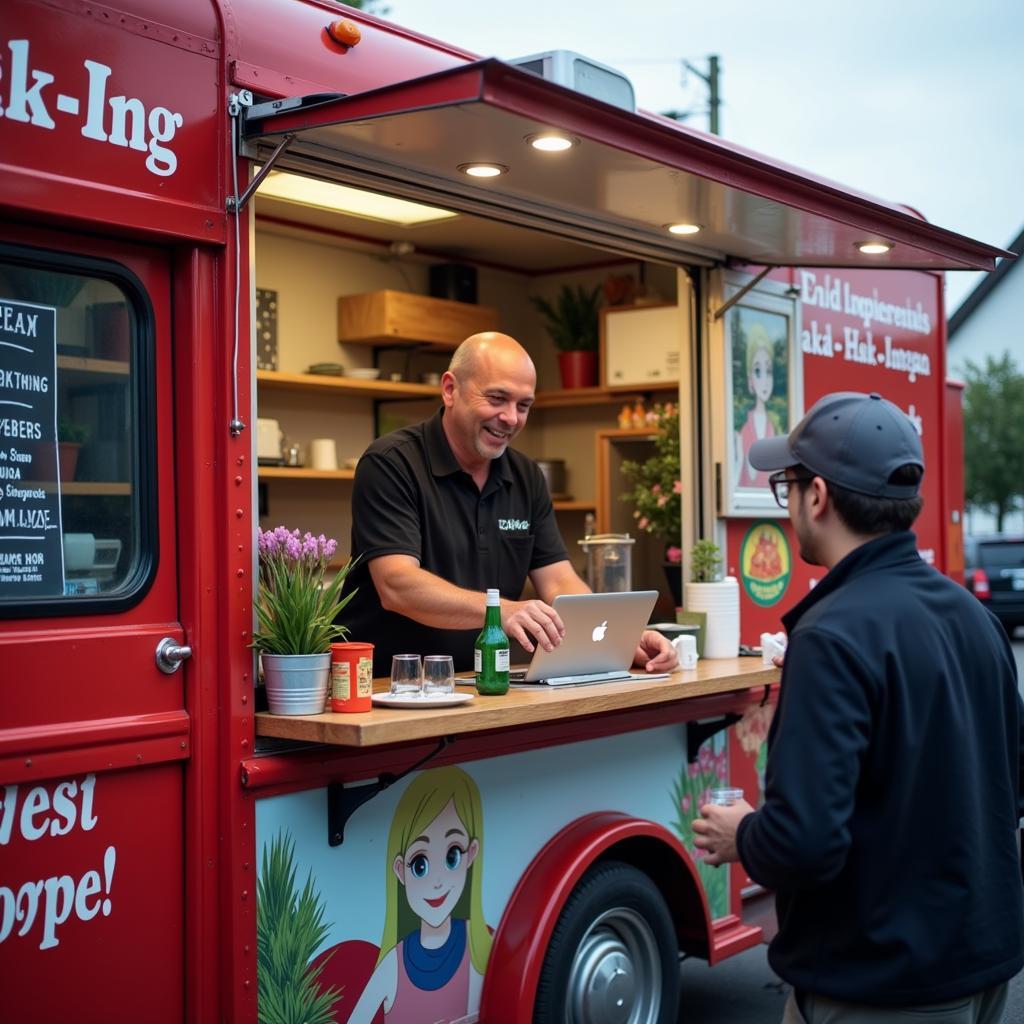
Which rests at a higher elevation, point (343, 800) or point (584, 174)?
point (584, 174)

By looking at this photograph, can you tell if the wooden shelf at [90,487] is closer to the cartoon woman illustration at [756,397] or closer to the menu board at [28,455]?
the menu board at [28,455]

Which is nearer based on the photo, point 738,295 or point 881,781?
point 881,781

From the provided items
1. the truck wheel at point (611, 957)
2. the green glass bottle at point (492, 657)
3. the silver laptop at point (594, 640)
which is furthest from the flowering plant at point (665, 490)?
the green glass bottle at point (492, 657)

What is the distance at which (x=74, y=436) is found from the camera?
2.90 metres

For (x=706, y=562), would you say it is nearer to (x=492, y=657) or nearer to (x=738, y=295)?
(x=738, y=295)

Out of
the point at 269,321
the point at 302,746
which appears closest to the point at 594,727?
the point at 302,746

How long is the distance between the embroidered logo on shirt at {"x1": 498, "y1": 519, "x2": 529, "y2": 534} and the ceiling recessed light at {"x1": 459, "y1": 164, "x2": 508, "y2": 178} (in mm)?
1130

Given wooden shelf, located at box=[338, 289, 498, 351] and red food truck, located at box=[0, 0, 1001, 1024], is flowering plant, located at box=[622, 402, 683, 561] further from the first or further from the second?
red food truck, located at box=[0, 0, 1001, 1024]

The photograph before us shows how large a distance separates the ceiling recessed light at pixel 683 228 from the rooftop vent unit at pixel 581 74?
0.91m

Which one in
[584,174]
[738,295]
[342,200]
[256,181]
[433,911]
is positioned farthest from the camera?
[342,200]

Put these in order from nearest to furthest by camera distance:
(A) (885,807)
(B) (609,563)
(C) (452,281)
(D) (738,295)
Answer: (A) (885,807), (D) (738,295), (B) (609,563), (C) (452,281)

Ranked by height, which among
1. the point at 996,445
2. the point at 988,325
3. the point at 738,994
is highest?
the point at 988,325

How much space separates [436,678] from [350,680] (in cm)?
28

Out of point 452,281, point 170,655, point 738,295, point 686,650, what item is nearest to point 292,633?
point 170,655
